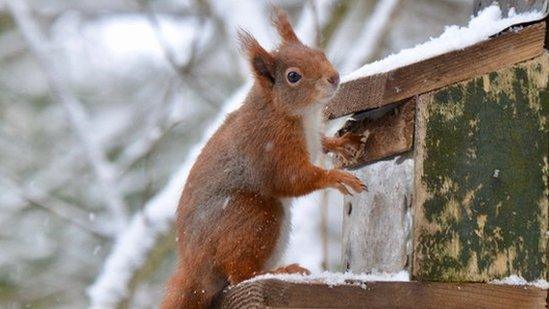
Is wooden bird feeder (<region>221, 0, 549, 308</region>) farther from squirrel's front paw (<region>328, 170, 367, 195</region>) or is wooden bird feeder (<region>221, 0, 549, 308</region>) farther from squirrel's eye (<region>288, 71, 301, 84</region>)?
squirrel's eye (<region>288, 71, 301, 84</region>)

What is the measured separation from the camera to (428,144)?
2857 millimetres

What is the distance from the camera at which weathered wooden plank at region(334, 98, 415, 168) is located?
295cm

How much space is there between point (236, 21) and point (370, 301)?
3.01 m

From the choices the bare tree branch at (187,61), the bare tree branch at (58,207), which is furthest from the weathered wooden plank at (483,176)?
the bare tree branch at (58,207)

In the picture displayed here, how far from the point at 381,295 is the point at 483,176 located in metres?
0.46

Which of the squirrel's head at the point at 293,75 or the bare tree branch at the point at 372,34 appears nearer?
the squirrel's head at the point at 293,75

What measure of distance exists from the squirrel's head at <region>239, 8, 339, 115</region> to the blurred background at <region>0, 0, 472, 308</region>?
82.5 inches

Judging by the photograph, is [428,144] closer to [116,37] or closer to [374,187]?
[374,187]

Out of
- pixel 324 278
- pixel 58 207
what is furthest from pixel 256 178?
pixel 58 207

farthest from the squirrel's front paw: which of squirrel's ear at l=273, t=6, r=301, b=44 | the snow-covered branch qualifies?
the snow-covered branch

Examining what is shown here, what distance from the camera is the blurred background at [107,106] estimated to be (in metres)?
5.90

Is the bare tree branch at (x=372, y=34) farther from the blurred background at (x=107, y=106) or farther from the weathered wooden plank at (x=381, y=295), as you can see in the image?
the weathered wooden plank at (x=381, y=295)

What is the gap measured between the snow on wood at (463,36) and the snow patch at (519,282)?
603mm

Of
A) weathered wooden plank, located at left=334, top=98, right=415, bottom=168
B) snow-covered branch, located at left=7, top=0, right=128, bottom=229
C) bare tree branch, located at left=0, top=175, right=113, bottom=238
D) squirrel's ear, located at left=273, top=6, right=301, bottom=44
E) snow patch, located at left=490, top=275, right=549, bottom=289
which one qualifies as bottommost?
snow patch, located at left=490, top=275, right=549, bottom=289
